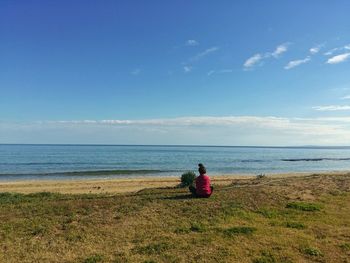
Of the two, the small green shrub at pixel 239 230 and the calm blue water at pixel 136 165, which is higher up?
the small green shrub at pixel 239 230

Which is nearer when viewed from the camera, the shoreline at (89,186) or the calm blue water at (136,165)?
the shoreline at (89,186)

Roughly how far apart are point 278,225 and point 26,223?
23.3 ft

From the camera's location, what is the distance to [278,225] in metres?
10.3

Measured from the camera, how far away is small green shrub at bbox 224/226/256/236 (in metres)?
9.30

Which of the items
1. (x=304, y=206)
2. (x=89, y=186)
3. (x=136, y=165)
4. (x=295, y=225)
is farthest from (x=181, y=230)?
(x=136, y=165)

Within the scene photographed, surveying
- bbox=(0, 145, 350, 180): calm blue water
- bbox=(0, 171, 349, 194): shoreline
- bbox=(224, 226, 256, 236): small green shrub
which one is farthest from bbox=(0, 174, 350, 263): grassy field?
bbox=(0, 145, 350, 180): calm blue water

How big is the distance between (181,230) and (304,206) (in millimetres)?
5030

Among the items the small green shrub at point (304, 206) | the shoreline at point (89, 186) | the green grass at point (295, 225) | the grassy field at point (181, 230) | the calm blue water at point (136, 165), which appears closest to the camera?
the grassy field at point (181, 230)

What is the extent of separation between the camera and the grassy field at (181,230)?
25.9 ft

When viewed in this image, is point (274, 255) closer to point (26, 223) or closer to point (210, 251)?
point (210, 251)

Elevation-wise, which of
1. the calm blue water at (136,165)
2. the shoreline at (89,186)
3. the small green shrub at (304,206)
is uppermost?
the small green shrub at (304,206)

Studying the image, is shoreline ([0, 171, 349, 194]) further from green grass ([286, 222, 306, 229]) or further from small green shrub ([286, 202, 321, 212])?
green grass ([286, 222, 306, 229])

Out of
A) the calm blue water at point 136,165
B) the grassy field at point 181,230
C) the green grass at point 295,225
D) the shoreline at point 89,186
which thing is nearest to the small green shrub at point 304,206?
the grassy field at point 181,230

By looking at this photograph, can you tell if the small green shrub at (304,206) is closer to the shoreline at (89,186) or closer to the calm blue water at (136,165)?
the shoreline at (89,186)
